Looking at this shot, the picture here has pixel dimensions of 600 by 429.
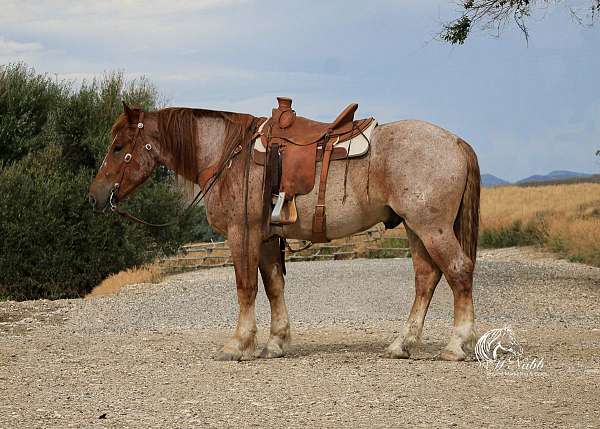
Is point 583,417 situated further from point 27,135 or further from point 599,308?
point 27,135

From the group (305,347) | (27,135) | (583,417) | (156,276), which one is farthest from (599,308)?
(27,135)

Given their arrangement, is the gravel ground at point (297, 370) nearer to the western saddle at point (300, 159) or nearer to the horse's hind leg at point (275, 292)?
the horse's hind leg at point (275, 292)

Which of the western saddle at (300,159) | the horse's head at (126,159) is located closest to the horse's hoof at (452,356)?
the western saddle at (300,159)

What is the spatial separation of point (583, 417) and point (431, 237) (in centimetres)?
223

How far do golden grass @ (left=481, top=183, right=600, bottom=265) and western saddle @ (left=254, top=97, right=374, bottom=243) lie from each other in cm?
1519

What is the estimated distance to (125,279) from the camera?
19.4m

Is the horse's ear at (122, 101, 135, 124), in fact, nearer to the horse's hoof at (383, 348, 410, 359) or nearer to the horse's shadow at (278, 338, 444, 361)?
the horse's shadow at (278, 338, 444, 361)

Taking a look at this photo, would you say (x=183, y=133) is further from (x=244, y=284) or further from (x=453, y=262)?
(x=453, y=262)

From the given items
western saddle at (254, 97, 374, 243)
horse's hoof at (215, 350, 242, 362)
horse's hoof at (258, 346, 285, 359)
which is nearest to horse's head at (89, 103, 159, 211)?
western saddle at (254, 97, 374, 243)

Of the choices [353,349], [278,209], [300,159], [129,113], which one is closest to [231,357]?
[353,349]

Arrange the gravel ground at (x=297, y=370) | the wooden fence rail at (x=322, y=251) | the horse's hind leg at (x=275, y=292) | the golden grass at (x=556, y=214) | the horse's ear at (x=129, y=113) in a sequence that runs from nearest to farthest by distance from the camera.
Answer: the gravel ground at (x=297, y=370), the horse's ear at (x=129, y=113), the horse's hind leg at (x=275, y=292), the wooden fence rail at (x=322, y=251), the golden grass at (x=556, y=214)

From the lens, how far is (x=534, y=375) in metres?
7.42

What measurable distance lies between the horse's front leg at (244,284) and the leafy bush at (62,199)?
12.0 meters

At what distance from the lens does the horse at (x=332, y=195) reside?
307 inches
